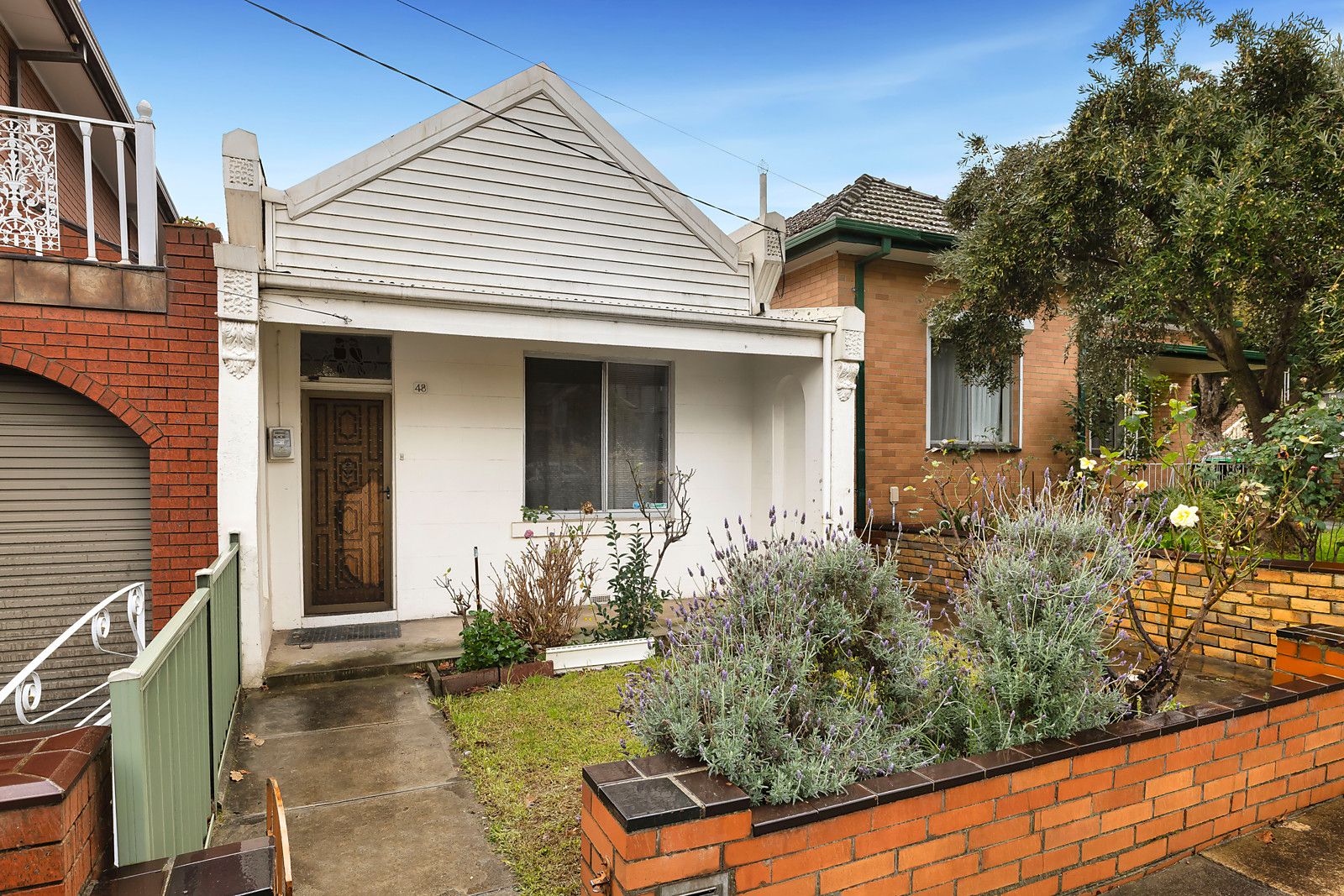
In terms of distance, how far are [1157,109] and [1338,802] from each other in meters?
6.18

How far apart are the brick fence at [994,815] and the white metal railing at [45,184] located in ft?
16.1

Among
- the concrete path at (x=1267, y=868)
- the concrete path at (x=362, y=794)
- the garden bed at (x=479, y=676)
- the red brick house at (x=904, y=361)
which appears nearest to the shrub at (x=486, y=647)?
the garden bed at (x=479, y=676)

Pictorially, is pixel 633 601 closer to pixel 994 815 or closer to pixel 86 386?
pixel 994 815

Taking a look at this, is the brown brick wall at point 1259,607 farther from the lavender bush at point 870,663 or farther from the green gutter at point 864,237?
the green gutter at point 864,237

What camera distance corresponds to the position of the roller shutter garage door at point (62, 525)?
498cm

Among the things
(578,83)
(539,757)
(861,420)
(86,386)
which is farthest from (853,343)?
(86,386)

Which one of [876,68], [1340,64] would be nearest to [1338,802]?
[1340,64]

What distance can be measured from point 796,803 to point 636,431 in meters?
6.13

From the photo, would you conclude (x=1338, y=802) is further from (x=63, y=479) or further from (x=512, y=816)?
(x=63, y=479)

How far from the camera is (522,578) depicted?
18.7ft

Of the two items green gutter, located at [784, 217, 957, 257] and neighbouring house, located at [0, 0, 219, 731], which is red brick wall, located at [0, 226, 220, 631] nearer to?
neighbouring house, located at [0, 0, 219, 731]

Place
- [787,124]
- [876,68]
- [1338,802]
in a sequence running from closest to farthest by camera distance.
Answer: [1338,802]
[876,68]
[787,124]

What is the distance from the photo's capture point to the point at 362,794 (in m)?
3.67

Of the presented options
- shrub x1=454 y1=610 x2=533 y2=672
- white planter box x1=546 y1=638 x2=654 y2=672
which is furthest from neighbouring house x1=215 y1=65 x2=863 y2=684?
white planter box x1=546 y1=638 x2=654 y2=672
